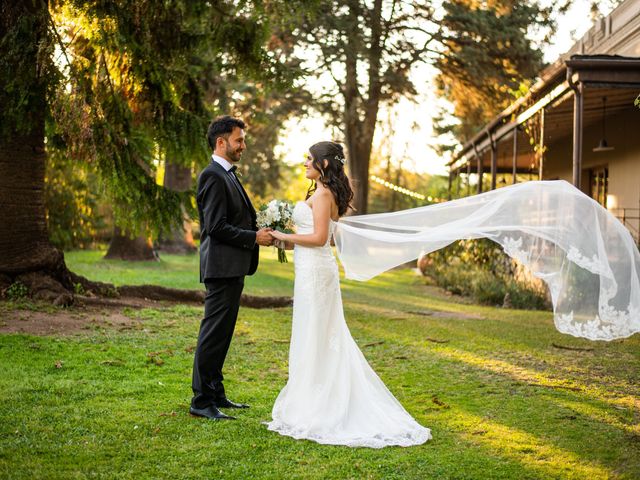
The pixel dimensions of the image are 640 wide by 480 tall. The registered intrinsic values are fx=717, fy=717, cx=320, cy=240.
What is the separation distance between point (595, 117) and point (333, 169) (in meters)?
13.6

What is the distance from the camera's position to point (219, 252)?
5742 millimetres

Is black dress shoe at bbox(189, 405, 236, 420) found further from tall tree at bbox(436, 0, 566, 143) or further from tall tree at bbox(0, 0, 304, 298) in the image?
tall tree at bbox(436, 0, 566, 143)

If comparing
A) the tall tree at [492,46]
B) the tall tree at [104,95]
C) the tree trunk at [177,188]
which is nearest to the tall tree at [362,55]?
the tall tree at [492,46]

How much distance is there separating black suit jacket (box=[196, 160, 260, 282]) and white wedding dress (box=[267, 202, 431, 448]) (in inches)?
18.8

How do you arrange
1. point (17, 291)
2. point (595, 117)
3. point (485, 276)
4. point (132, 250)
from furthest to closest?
1. point (132, 250)
2. point (595, 117)
3. point (485, 276)
4. point (17, 291)

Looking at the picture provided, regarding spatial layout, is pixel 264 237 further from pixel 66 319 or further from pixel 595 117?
pixel 595 117

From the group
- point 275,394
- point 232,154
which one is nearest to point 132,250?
point 275,394

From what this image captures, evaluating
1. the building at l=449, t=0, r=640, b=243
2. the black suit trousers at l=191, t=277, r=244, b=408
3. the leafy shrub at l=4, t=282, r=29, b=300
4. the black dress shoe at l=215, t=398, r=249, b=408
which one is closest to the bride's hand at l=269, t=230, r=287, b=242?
the black suit trousers at l=191, t=277, r=244, b=408

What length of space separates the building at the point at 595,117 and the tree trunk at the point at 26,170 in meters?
8.33

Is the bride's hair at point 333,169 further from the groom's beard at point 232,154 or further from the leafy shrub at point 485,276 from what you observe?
the leafy shrub at point 485,276

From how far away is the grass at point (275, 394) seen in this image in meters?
4.61

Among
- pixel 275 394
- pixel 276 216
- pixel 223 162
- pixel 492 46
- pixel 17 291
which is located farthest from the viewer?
pixel 492 46

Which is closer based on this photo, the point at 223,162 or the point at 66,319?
the point at 223,162

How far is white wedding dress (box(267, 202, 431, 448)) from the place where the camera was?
5.33 m
